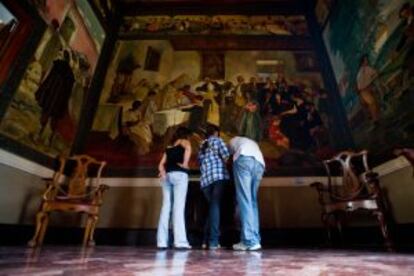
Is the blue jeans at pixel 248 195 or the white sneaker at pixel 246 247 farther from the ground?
the blue jeans at pixel 248 195

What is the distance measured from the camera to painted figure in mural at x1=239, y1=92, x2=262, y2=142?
543 cm

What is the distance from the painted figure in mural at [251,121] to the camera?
17.8 ft

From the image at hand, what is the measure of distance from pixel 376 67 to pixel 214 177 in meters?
2.93

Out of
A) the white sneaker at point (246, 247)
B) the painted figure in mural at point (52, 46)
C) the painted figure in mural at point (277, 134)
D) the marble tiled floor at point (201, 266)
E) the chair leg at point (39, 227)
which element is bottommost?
the marble tiled floor at point (201, 266)

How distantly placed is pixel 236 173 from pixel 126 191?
2.60m

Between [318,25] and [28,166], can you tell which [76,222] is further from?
[318,25]

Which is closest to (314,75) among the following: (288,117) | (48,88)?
(288,117)

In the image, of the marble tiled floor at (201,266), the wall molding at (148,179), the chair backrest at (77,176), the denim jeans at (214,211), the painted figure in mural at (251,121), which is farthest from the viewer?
the painted figure in mural at (251,121)

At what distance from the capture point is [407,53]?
3600mm

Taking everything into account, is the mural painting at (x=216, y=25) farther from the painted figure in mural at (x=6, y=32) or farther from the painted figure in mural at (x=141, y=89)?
the painted figure in mural at (x=6, y=32)

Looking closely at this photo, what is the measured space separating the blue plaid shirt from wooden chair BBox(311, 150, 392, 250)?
1533mm

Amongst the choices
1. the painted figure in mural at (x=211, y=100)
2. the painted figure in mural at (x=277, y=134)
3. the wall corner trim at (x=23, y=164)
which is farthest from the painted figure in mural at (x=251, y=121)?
the wall corner trim at (x=23, y=164)

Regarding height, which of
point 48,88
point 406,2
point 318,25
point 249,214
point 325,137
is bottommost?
point 249,214

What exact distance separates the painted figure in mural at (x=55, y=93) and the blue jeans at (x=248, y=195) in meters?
3.11
